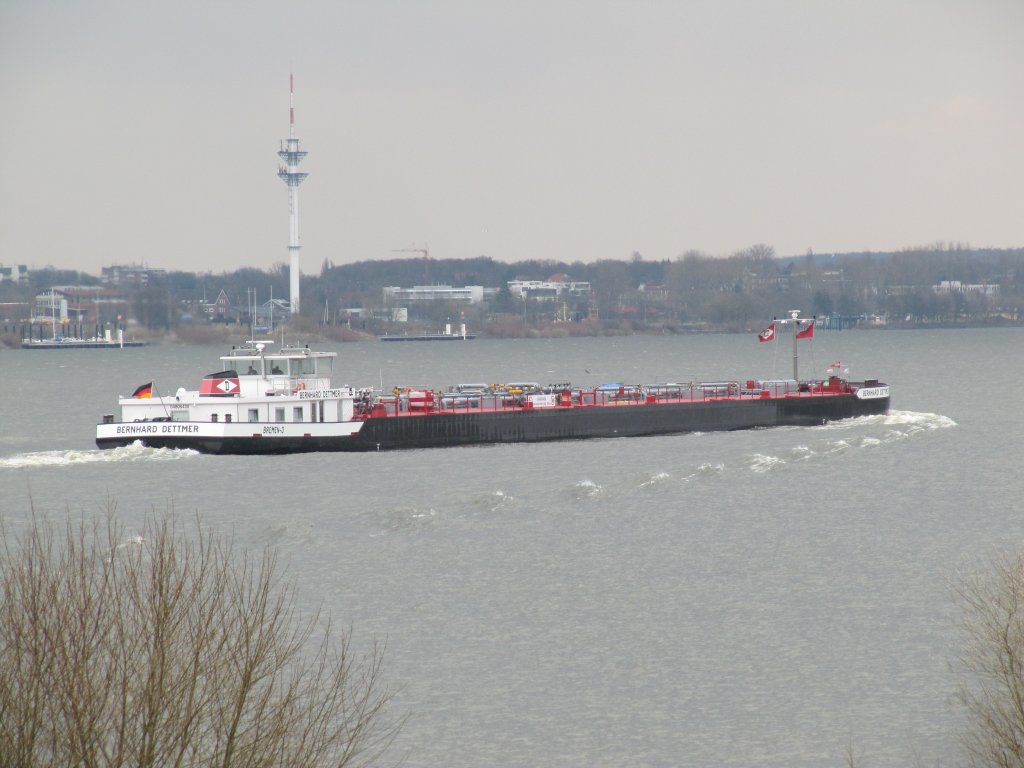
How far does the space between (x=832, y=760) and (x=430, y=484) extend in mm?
34926

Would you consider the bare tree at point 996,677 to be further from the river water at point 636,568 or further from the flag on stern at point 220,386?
the flag on stern at point 220,386

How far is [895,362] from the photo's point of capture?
184000 mm

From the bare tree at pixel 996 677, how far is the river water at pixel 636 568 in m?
0.58

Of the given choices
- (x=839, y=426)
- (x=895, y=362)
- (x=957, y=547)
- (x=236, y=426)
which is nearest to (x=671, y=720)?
(x=957, y=547)

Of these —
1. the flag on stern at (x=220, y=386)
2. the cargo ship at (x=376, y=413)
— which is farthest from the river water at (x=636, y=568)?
the flag on stern at (x=220, y=386)

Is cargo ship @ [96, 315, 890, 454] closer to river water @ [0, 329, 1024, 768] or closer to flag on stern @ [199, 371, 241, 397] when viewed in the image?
flag on stern @ [199, 371, 241, 397]

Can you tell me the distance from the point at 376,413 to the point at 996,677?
49176 millimetres

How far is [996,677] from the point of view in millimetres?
27547

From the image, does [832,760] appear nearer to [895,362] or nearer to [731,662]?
[731,662]

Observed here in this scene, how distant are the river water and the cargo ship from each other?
1480mm

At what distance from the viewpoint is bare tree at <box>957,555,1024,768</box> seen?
76.2 feet

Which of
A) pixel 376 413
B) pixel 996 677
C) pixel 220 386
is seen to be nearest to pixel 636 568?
pixel 996 677

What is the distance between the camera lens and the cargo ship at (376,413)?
69000 millimetres

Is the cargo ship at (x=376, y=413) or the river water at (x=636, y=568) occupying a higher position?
the cargo ship at (x=376, y=413)
